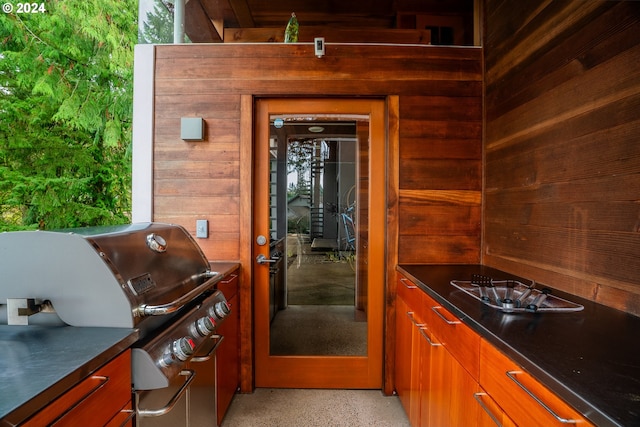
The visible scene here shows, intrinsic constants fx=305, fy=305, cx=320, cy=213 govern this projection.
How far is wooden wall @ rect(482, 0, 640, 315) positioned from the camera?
1.16m

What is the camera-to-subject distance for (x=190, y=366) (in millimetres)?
1336

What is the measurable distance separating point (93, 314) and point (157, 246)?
0.36 m

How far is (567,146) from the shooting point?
1438 mm

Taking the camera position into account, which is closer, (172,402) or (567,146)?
(172,402)

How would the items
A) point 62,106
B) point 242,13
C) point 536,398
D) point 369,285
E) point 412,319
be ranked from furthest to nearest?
point 62,106, point 242,13, point 369,285, point 412,319, point 536,398

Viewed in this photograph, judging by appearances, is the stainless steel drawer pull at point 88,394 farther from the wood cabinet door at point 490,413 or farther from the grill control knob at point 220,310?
Result: the wood cabinet door at point 490,413

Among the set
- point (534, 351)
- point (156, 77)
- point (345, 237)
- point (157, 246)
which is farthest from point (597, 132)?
point (156, 77)

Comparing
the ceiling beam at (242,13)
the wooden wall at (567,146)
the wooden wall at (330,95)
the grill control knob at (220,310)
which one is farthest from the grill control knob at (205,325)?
the ceiling beam at (242,13)

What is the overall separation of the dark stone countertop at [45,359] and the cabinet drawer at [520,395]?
1.13 m

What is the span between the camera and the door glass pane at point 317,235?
225 cm

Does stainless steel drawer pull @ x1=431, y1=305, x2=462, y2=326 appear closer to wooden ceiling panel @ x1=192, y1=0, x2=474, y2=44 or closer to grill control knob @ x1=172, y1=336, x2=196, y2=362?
grill control knob @ x1=172, y1=336, x2=196, y2=362

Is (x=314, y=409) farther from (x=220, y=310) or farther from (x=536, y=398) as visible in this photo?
(x=536, y=398)

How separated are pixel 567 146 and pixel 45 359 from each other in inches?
82.6

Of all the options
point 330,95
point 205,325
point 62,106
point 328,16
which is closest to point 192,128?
point 330,95
